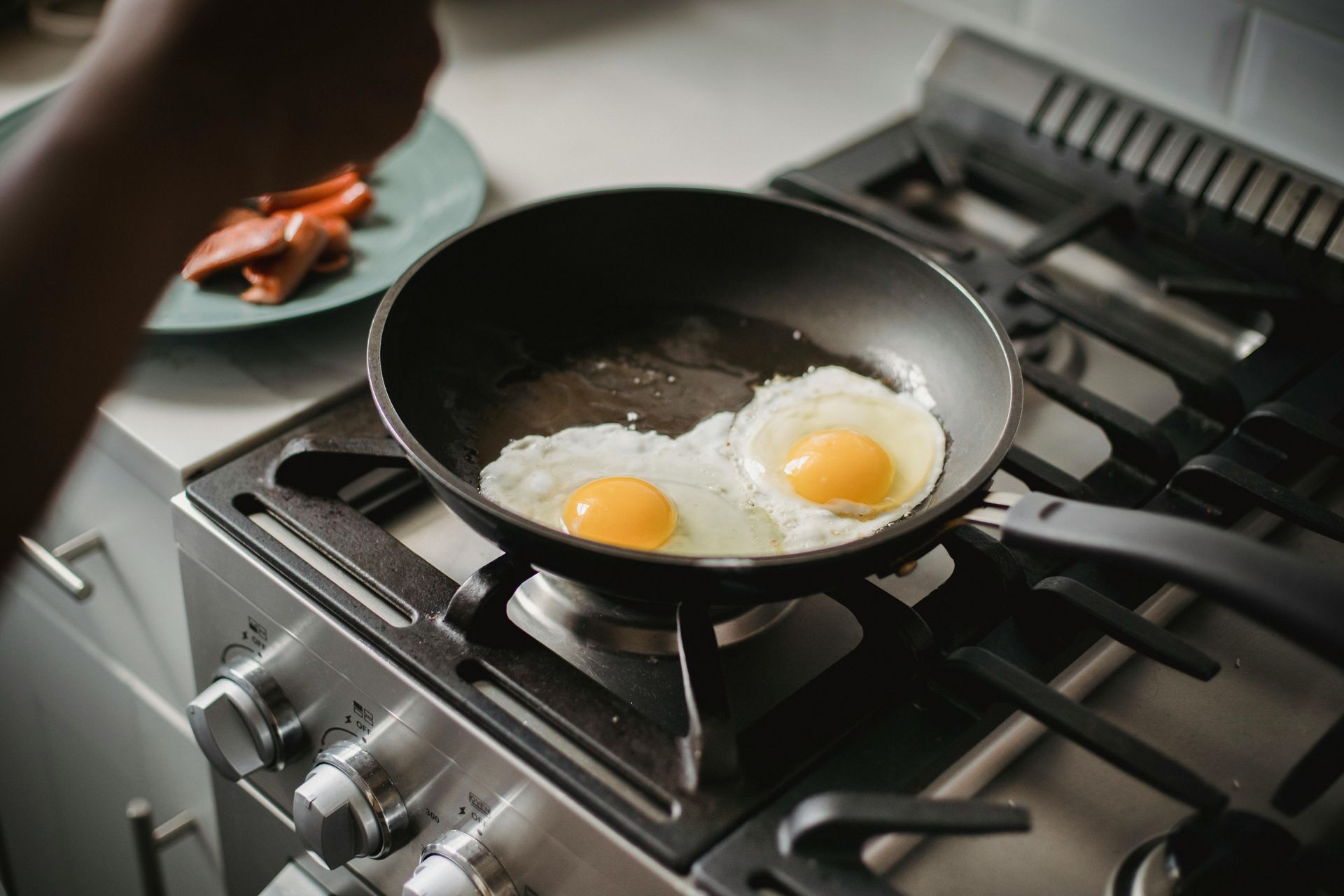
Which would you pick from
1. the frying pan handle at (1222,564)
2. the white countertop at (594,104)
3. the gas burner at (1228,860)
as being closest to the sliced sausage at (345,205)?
the white countertop at (594,104)

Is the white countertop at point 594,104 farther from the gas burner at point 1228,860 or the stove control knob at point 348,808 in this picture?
the gas burner at point 1228,860

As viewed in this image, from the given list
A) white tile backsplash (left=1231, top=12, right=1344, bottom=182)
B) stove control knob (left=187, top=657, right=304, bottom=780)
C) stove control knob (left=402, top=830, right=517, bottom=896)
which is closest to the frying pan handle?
stove control knob (left=402, top=830, right=517, bottom=896)

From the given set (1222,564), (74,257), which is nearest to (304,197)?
(74,257)

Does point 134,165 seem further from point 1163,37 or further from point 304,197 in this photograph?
point 1163,37

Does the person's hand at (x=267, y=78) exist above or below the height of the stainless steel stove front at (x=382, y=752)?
above

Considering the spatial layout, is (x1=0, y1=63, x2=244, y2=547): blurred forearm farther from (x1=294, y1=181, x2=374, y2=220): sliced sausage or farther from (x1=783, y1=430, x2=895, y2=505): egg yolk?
(x1=294, y1=181, x2=374, y2=220): sliced sausage

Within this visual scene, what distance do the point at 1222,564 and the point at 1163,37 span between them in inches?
33.9

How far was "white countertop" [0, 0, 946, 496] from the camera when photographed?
0.94m

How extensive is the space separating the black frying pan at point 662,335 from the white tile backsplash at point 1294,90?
1.66 ft

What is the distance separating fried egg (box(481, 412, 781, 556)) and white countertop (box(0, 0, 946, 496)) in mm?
213

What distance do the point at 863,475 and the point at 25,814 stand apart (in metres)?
1.07

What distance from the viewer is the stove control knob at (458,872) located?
26.2 inches

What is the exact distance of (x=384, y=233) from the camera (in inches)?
41.8

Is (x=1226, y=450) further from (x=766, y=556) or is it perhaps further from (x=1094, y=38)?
(x=1094, y=38)
